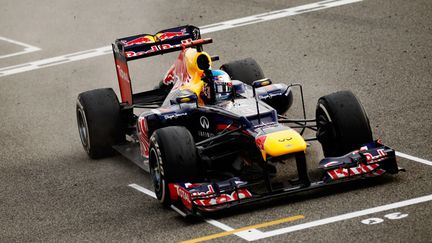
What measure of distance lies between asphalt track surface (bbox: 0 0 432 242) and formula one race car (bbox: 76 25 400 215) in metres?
0.28

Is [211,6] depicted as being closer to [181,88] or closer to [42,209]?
[181,88]

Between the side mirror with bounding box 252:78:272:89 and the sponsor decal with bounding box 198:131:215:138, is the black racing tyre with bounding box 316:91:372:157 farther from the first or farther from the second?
Answer: the sponsor decal with bounding box 198:131:215:138

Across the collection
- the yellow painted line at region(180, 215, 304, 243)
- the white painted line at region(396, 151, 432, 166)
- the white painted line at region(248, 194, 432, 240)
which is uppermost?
the white painted line at region(396, 151, 432, 166)

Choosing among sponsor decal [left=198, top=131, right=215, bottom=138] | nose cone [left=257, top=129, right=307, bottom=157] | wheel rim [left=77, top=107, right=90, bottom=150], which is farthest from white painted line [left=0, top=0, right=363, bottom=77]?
nose cone [left=257, top=129, right=307, bottom=157]

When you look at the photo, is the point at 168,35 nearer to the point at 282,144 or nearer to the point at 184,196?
the point at 184,196

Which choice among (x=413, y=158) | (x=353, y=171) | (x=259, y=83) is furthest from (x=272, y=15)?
(x=353, y=171)

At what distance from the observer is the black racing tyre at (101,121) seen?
1573 cm

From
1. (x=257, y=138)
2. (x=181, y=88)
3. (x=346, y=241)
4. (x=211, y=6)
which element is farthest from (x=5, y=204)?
(x=211, y=6)

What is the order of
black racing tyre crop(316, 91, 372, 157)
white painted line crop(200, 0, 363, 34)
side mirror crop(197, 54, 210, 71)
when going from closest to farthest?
black racing tyre crop(316, 91, 372, 157) < side mirror crop(197, 54, 210, 71) < white painted line crop(200, 0, 363, 34)

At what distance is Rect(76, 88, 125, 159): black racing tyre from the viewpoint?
51.6 feet

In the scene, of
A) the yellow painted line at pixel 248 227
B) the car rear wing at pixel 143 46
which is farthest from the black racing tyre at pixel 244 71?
the yellow painted line at pixel 248 227

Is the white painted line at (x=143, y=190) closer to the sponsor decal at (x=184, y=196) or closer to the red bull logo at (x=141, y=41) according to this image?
the sponsor decal at (x=184, y=196)

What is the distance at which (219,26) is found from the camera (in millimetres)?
24359

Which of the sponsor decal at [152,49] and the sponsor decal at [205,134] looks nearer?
the sponsor decal at [205,134]
